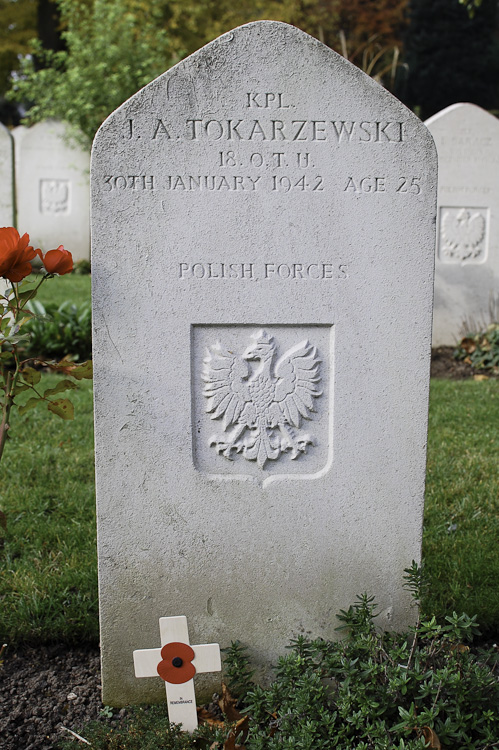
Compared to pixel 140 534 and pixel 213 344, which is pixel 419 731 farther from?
pixel 213 344

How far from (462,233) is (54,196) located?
7591mm

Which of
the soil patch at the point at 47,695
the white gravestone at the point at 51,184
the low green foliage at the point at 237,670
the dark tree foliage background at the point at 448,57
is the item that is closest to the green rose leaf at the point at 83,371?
the low green foliage at the point at 237,670

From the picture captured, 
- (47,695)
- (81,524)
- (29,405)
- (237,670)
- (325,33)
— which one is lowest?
(47,695)

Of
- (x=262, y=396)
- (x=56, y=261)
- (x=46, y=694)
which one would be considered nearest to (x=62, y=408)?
(x=56, y=261)

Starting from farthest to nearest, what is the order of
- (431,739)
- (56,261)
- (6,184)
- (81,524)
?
(6,184)
(81,524)
(56,261)
(431,739)

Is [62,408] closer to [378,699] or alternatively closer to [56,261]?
[56,261]

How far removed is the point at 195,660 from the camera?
2271 millimetres

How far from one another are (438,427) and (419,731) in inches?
121

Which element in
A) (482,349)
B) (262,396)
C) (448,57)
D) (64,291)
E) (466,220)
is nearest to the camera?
(262,396)

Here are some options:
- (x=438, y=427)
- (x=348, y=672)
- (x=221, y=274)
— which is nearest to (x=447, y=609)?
(x=348, y=672)

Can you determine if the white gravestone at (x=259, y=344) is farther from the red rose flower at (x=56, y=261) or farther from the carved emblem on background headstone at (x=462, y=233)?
the carved emblem on background headstone at (x=462, y=233)

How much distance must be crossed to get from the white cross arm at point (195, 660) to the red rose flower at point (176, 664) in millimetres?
22

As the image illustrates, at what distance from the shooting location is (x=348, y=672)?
209 cm

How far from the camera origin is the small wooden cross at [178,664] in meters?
2.22
